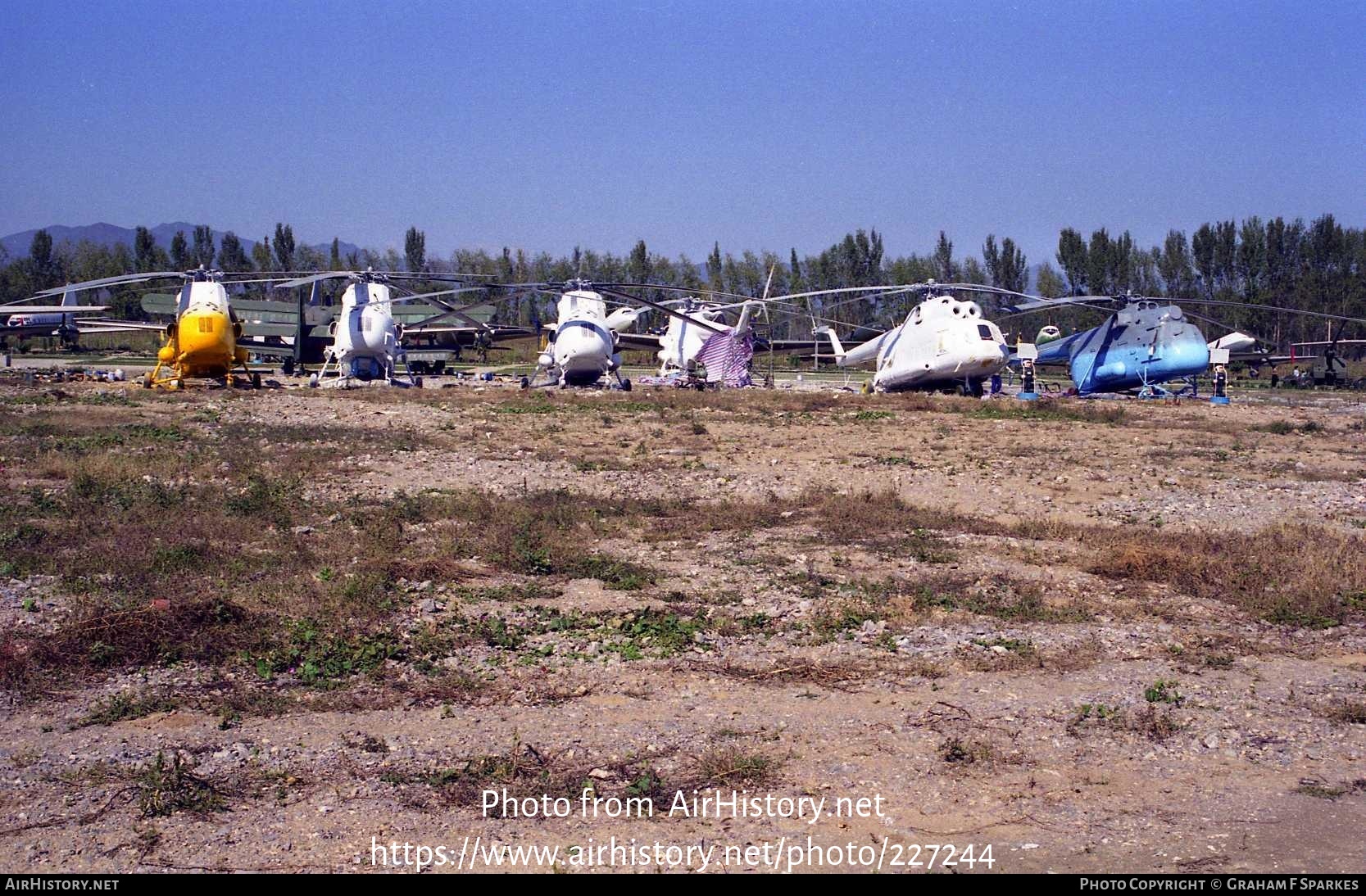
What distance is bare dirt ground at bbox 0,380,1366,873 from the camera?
4754mm

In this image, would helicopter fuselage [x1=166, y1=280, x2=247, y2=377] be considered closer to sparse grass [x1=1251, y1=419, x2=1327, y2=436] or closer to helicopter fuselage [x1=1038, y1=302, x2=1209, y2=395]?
helicopter fuselage [x1=1038, y1=302, x2=1209, y2=395]

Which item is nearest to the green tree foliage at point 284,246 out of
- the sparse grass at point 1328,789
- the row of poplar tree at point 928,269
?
the row of poplar tree at point 928,269

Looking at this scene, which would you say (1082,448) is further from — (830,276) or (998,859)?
(830,276)

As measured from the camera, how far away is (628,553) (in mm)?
9906

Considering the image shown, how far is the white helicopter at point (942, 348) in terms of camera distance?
86.8 feet

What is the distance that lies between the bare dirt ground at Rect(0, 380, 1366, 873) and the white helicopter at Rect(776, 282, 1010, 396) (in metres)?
12.2

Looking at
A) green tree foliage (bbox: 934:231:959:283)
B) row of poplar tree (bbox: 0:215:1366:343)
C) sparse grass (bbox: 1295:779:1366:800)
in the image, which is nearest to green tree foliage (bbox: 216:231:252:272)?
row of poplar tree (bbox: 0:215:1366:343)

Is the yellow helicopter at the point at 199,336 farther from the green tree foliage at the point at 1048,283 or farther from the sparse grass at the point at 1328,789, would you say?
the green tree foliage at the point at 1048,283

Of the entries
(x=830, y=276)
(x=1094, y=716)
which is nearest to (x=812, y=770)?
(x=1094, y=716)

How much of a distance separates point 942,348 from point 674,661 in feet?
70.1

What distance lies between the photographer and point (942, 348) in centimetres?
2717

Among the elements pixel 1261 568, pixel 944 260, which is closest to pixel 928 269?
pixel 944 260

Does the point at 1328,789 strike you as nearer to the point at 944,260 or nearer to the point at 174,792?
the point at 174,792

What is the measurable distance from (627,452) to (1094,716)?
11.3 meters
